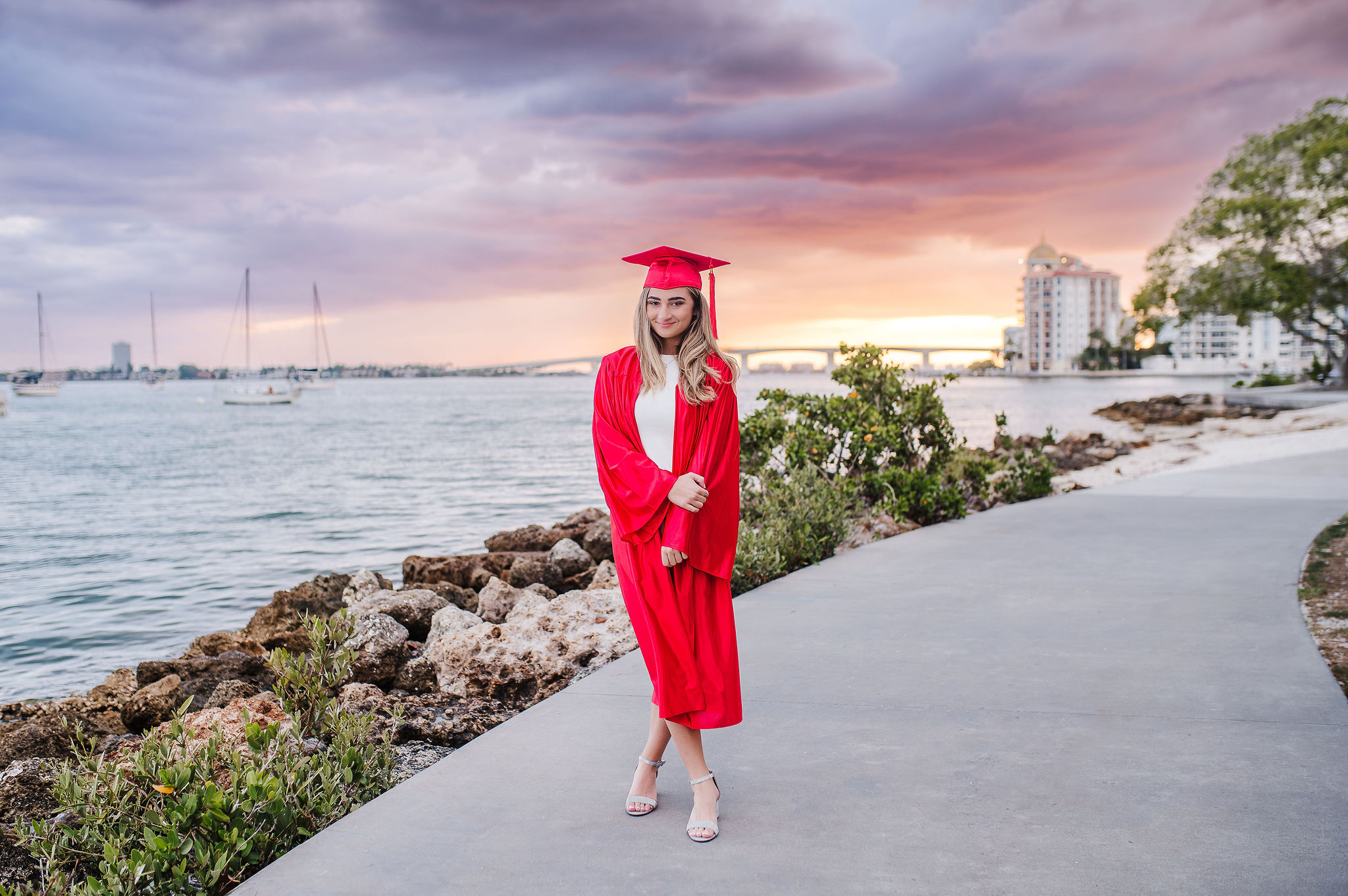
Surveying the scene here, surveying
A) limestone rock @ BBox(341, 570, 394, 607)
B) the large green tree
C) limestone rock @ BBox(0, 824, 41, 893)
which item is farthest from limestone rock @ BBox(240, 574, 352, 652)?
the large green tree

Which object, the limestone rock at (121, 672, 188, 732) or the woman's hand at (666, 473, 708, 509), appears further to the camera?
the limestone rock at (121, 672, 188, 732)

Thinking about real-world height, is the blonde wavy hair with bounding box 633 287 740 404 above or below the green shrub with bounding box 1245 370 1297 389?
below

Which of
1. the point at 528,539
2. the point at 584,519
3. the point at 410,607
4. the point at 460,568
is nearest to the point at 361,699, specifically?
the point at 410,607

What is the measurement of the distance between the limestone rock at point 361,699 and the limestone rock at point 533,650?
340mm

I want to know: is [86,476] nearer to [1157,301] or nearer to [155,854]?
[155,854]

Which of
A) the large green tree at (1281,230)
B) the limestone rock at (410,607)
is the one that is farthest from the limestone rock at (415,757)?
the large green tree at (1281,230)

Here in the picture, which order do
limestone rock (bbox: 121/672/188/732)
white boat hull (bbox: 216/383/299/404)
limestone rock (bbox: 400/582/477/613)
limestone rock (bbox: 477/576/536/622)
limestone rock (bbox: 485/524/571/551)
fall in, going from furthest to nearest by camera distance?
1. white boat hull (bbox: 216/383/299/404)
2. limestone rock (bbox: 485/524/571/551)
3. limestone rock (bbox: 400/582/477/613)
4. limestone rock (bbox: 477/576/536/622)
5. limestone rock (bbox: 121/672/188/732)

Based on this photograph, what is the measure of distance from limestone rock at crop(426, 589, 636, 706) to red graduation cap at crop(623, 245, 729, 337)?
2.46m

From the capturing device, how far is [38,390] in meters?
115

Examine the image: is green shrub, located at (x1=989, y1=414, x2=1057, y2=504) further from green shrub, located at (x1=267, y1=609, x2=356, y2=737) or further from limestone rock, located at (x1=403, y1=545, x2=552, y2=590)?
green shrub, located at (x1=267, y1=609, x2=356, y2=737)

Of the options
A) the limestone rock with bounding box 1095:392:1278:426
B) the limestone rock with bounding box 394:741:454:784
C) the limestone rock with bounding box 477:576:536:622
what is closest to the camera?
the limestone rock with bounding box 394:741:454:784

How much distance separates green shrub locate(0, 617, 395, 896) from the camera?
2.56 m

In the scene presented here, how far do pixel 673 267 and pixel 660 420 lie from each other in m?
0.50

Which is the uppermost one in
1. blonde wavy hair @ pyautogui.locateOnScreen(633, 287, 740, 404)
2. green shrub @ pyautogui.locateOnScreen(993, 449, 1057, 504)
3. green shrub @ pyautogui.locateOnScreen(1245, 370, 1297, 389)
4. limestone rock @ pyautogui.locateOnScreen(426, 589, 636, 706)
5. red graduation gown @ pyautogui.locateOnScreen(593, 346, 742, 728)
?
green shrub @ pyautogui.locateOnScreen(1245, 370, 1297, 389)
